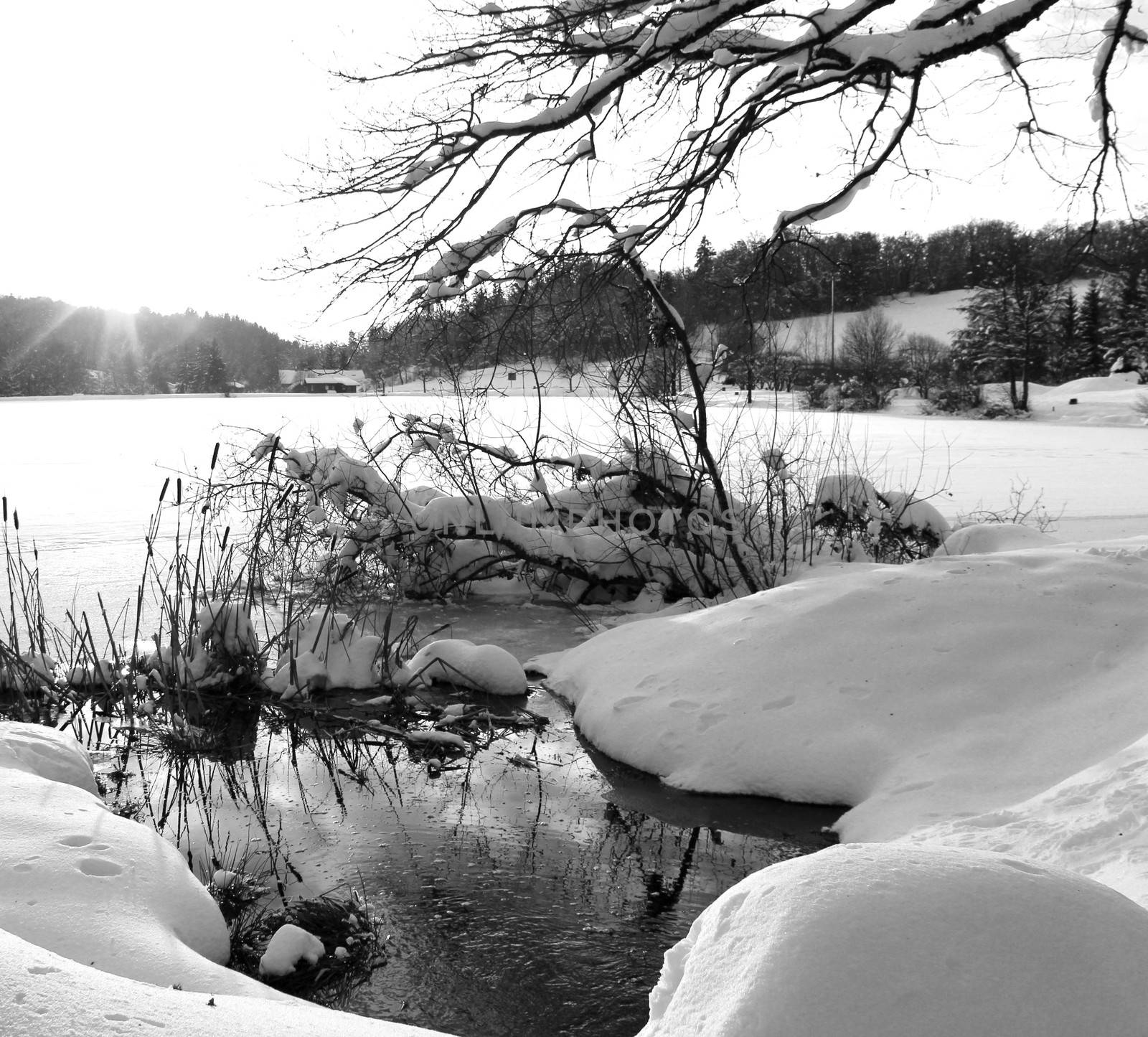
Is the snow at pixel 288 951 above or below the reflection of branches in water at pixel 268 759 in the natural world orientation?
above

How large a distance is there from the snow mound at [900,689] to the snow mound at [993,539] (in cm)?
210

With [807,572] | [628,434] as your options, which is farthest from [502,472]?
[807,572]

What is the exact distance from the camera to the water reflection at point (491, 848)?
3062 mm

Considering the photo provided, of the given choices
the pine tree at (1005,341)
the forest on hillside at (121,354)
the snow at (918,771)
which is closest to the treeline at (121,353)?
the forest on hillside at (121,354)

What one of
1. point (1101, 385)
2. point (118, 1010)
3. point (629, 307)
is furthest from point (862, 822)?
point (1101, 385)

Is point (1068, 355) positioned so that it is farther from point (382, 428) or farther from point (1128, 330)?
point (382, 428)

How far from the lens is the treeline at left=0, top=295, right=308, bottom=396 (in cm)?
6869

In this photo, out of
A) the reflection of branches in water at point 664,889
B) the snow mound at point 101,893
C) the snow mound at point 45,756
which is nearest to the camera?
the snow mound at point 101,893

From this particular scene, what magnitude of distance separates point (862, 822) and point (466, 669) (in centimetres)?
305

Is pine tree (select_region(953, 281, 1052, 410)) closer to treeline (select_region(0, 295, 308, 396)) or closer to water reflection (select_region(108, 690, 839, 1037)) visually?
water reflection (select_region(108, 690, 839, 1037))

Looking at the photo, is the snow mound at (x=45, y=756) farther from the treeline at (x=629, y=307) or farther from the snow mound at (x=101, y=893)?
the treeline at (x=629, y=307)

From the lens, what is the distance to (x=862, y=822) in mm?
4109

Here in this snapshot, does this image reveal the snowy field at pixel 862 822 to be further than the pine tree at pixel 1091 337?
No

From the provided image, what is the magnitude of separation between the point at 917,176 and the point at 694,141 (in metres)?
2.07
